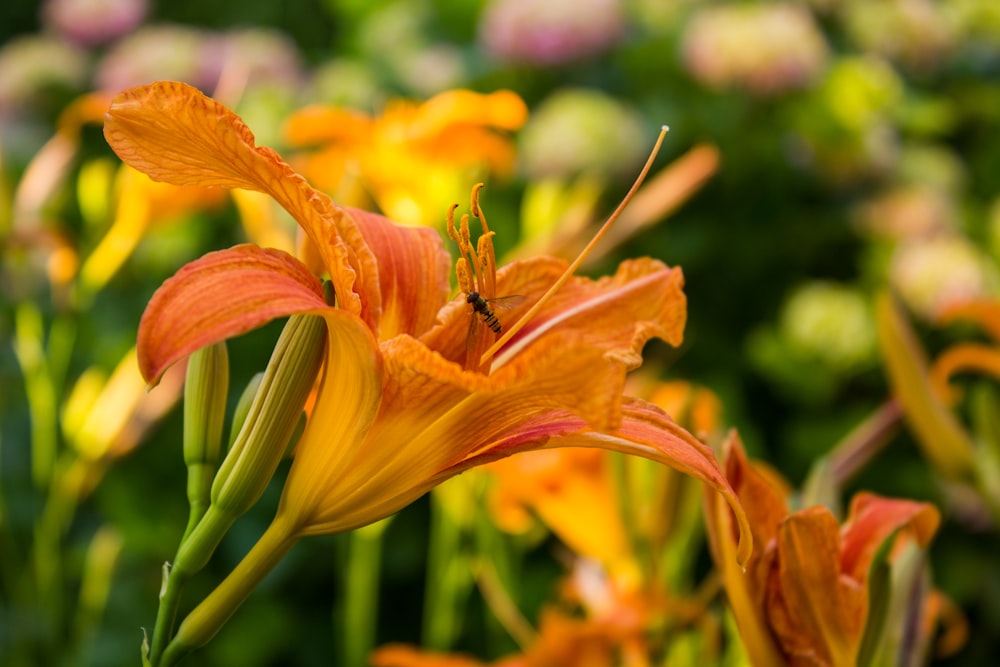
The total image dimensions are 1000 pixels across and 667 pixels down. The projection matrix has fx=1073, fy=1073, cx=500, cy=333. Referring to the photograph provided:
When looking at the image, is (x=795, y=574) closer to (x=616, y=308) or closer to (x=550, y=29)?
(x=616, y=308)

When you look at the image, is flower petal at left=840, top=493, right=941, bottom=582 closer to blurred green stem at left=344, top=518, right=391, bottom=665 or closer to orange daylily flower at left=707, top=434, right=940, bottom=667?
orange daylily flower at left=707, top=434, right=940, bottom=667

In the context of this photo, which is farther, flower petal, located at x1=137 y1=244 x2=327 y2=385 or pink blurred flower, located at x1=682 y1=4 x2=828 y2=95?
pink blurred flower, located at x1=682 y1=4 x2=828 y2=95

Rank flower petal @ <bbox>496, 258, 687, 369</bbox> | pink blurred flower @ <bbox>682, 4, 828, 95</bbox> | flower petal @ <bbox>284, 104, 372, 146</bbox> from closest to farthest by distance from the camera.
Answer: flower petal @ <bbox>496, 258, 687, 369</bbox> → flower petal @ <bbox>284, 104, 372, 146</bbox> → pink blurred flower @ <bbox>682, 4, 828, 95</bbox>

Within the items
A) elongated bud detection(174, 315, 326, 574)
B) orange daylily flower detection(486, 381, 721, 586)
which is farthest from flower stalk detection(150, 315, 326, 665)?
orange daylily flower detection(486, 381, 721, 586)

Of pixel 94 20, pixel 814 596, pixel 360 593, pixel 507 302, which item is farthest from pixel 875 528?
pixel 94 20

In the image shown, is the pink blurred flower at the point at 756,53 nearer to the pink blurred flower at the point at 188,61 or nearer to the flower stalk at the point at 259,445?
the pink blurred flower at the point at 188,61

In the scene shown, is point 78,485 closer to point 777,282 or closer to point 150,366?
point 150,366
